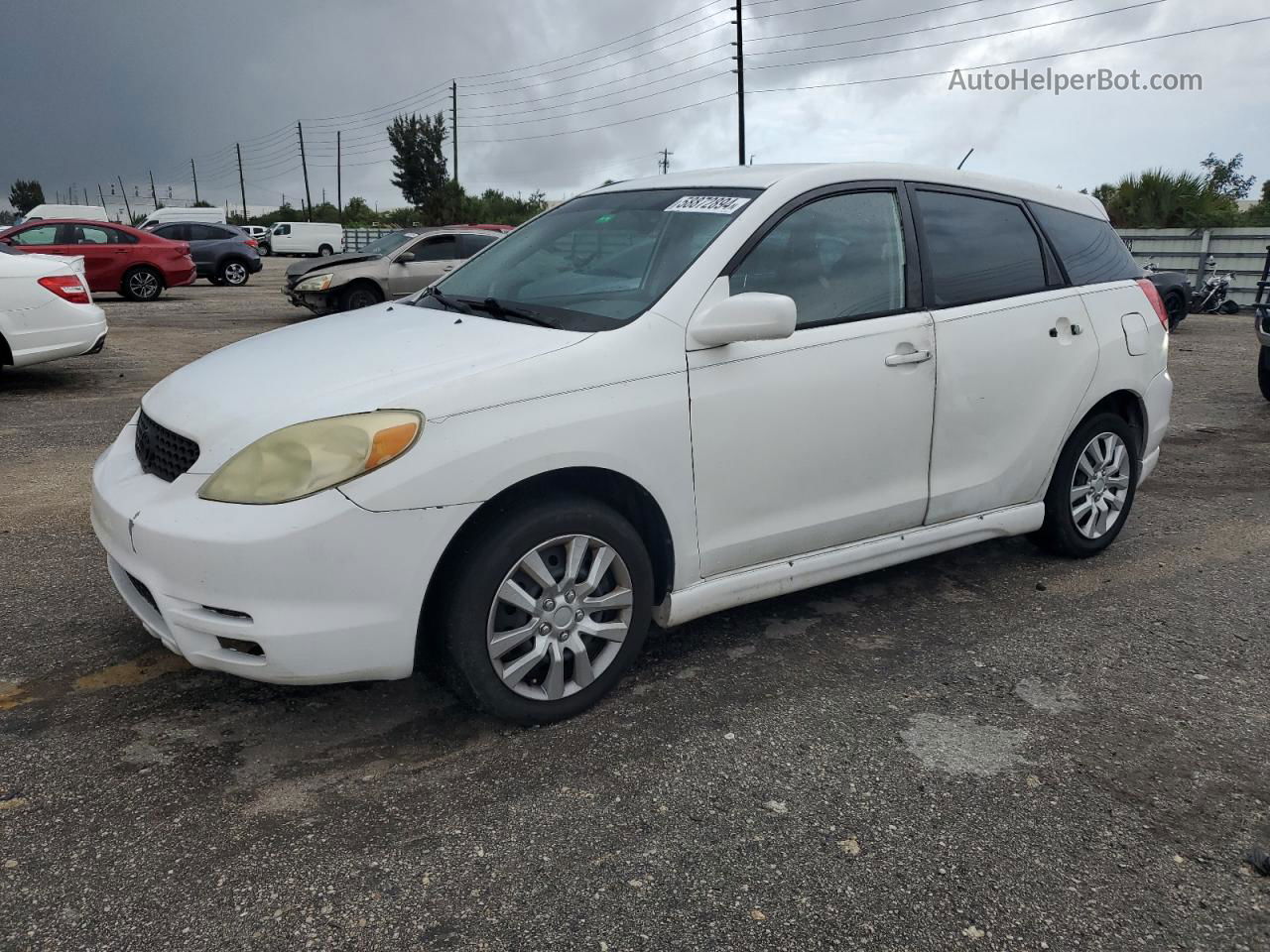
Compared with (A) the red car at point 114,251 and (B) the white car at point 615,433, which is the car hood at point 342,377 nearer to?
(B) the white car at point 615,433

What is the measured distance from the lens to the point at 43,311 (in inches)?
342

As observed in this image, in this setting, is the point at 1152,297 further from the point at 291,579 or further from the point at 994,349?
the point at 291,579

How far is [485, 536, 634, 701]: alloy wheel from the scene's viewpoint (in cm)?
301

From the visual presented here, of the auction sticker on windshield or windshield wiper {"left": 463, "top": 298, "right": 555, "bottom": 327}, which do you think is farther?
the auction sticker on windshield

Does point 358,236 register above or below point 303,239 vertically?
below

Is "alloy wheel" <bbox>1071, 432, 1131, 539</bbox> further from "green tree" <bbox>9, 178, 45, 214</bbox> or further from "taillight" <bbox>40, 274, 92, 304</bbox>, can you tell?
"green tree" <bbox>9, 178, 45, 214</bbox>

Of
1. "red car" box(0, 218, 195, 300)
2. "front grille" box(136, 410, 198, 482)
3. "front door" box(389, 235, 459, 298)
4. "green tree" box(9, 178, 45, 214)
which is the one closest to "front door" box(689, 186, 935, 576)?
"front grille" box(136, 410, 198, 482)

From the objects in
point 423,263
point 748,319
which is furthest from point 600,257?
point 423,263

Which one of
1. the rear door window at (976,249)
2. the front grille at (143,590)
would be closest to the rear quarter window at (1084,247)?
the rear door window at (976,249)

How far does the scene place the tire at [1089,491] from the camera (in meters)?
4.53

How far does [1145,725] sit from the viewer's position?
128 inches

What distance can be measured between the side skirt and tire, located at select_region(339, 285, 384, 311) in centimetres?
1186

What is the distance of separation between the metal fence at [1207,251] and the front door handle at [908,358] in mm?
19081

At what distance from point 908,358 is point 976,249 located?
74 centimetres
